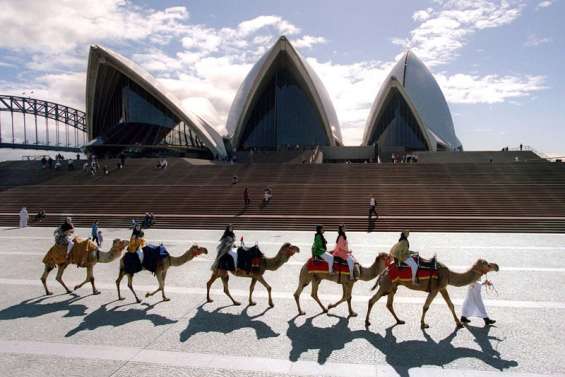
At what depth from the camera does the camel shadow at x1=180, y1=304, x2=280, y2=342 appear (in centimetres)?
602

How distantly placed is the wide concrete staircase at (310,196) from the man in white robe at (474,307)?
10.6 meters

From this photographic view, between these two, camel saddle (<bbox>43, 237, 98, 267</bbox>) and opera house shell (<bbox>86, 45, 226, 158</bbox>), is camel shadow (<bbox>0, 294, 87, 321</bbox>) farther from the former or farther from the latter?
opera house shell (<bbox>86, 45, 226, 158</bbox>)

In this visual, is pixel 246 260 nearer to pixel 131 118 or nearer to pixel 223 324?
pixel 223 324

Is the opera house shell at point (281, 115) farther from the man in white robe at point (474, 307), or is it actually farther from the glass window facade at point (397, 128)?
the man in white robe at point (474, 307)

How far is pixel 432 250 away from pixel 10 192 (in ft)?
84.0

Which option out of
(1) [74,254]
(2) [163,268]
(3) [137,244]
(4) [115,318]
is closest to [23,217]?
(1) [74,254]

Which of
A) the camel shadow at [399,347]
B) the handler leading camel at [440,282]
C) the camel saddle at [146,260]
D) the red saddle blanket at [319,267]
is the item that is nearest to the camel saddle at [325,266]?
the red saddle blanket at [319,267]

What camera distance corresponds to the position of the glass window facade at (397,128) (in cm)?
4766

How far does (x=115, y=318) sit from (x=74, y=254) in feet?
7.18

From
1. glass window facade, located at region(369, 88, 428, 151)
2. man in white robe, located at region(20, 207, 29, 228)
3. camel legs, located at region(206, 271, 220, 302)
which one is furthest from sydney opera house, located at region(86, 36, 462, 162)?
camel legs, located at region(206, 271, 220, 302)

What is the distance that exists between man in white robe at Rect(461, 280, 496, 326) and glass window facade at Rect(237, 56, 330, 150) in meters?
41.3

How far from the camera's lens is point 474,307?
20.8 ft

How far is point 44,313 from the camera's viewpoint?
696 centimetres

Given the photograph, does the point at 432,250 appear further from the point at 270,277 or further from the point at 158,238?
the point at 158,238
